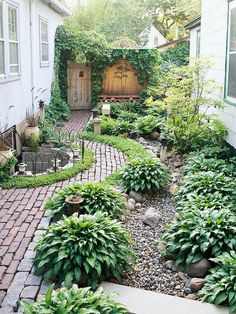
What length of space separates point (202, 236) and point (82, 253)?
53.1 inches

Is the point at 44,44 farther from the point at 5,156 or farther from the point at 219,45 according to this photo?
the point at 5,156

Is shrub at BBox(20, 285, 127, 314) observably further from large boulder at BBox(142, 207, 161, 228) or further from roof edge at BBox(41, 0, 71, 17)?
roof edge at BBox(41, 0, 71, 17)

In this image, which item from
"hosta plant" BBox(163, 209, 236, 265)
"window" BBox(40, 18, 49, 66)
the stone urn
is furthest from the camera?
"window" BBox(40, 18, 49, 66)

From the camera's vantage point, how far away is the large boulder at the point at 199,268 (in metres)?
4.32

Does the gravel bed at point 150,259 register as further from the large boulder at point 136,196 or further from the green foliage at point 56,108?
the green foliage at point 56,108

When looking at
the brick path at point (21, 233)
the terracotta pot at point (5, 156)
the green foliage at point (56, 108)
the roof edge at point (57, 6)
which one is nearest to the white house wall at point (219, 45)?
the brick path at point (21, 233)

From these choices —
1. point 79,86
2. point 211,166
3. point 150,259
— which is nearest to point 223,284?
point 150,259

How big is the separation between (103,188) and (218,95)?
4.45 m

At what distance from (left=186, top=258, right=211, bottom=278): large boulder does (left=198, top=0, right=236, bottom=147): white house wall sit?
153 inches

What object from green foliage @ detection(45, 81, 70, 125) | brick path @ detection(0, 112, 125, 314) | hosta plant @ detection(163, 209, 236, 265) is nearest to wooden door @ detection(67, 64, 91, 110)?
green foliage @ detection(45, 81, 70, 125)

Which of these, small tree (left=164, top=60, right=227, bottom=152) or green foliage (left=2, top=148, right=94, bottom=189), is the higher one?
small tree (left=164, top=60, right=227, bottom=152)

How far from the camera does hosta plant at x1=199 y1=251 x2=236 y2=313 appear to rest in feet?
12.1

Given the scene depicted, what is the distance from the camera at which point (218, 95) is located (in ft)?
30.0

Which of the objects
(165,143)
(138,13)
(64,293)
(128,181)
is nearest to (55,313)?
(64,293)
